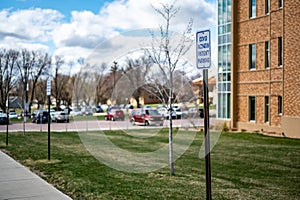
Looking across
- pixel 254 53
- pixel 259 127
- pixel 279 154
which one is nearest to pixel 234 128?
pixel 259 127

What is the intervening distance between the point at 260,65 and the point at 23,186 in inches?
790

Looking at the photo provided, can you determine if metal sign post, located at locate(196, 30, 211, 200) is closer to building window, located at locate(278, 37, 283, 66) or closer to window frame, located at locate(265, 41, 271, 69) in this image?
building window, located at locate(278, 37, 283, 66)

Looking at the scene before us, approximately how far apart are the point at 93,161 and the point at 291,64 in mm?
14363

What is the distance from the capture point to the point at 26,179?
395 inches

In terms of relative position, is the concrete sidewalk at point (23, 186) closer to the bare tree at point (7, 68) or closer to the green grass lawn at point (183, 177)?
the green grass lawn at point (183, 177)

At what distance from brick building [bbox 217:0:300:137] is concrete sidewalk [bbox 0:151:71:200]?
1600cm

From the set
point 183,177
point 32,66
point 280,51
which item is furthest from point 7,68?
point 183,177

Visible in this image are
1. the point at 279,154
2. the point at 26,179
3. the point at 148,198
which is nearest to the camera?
the point at 148,198

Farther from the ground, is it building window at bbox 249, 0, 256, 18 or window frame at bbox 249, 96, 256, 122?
building window at bbox 249, 0, 256, 18

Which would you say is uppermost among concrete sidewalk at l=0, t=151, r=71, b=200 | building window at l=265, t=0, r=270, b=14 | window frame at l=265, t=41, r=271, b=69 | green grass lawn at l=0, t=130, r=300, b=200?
building window at l=265, t=0, r=270, b=14

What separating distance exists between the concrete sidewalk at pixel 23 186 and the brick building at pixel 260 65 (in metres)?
16.0

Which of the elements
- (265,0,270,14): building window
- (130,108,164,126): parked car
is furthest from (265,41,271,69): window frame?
(130,108,164,126): parked car

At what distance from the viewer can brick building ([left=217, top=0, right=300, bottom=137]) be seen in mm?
22656

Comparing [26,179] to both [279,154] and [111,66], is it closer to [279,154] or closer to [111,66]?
[111,66]
